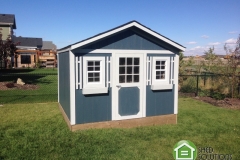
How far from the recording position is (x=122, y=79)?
727cm

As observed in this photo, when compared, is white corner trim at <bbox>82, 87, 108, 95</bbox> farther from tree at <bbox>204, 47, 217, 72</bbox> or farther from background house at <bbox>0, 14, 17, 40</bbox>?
background house at <bbox>0, 14, 17, 40</bbox>

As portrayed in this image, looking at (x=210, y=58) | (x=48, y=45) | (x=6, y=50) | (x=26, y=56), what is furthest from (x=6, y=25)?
(x=210, y=58)

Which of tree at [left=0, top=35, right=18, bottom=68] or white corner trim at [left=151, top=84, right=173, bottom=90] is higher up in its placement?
tree at [left=0, top=35, right=18, bottom=68]

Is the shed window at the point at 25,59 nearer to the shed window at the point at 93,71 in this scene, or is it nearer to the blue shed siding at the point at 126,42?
the shed window at the point at 93,71

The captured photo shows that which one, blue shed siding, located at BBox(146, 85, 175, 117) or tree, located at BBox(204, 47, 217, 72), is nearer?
blue shed siding, located at BBox(146, 85, 175, 117)

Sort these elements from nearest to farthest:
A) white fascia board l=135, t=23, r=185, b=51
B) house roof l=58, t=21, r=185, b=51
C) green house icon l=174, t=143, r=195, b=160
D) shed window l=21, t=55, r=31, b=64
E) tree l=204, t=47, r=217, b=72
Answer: green house icon l=174, t=143, r=195, b=160, house roof l=58, t=21, r=185, b=51, white fascia board l=135, t=23, r=185, b=51, tree l=204, t=47, r=217, b=72, shed window l=21, t=55, r=31, b=64

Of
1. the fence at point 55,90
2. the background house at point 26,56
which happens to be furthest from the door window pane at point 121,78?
the background house at point 26,56

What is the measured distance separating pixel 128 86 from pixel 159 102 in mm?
1388

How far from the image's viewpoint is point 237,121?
27.5 feet

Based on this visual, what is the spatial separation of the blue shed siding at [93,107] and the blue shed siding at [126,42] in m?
1.47

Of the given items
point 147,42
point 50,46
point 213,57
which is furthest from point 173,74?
point 50,46

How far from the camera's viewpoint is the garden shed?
6.74m

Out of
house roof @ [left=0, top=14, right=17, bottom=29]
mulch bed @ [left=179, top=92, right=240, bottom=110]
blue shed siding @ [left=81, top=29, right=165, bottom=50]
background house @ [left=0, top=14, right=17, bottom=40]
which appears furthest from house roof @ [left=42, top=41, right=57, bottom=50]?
blue shed siding @ [left=81, top=29, right=165, bottom=50]

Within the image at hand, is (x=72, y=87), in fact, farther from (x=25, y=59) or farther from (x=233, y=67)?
(x=25, y=59)
